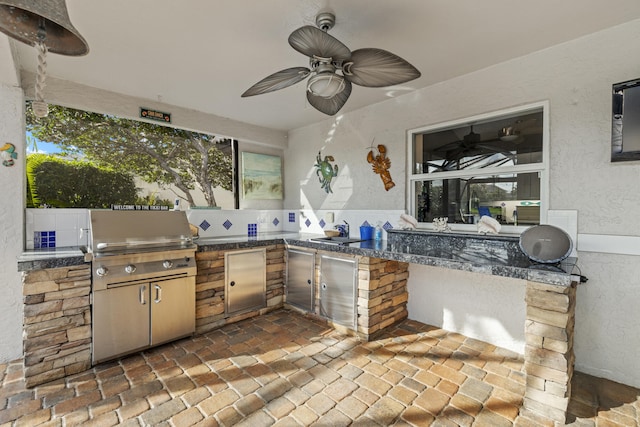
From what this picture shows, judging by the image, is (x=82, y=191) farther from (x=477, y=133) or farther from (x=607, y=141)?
(x=607, y=141)

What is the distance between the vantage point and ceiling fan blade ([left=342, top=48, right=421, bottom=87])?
5.92 feet

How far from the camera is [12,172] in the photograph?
2701 mm

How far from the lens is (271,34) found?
90.1 inches

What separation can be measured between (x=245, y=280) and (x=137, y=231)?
1236mm

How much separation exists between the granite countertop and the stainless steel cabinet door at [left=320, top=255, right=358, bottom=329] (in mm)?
154

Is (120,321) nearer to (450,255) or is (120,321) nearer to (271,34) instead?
(271,34)

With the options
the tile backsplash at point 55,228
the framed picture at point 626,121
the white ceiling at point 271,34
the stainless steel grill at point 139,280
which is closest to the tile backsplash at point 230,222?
the tile backsplash at point 55,228

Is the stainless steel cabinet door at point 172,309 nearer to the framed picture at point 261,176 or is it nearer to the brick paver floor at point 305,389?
the brick paver floor at point 305,389

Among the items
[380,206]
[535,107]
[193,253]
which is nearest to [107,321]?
[193,253]

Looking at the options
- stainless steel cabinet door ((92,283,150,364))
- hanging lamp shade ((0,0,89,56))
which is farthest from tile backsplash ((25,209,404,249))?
hanging lamp shade ((0,0,89,56))

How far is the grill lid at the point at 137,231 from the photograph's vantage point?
8.77 feet

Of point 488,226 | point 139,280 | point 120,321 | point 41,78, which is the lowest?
point 120,321

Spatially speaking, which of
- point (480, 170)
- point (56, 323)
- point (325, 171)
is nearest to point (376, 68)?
point (480, 170)

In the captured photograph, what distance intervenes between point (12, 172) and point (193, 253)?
1694mm
